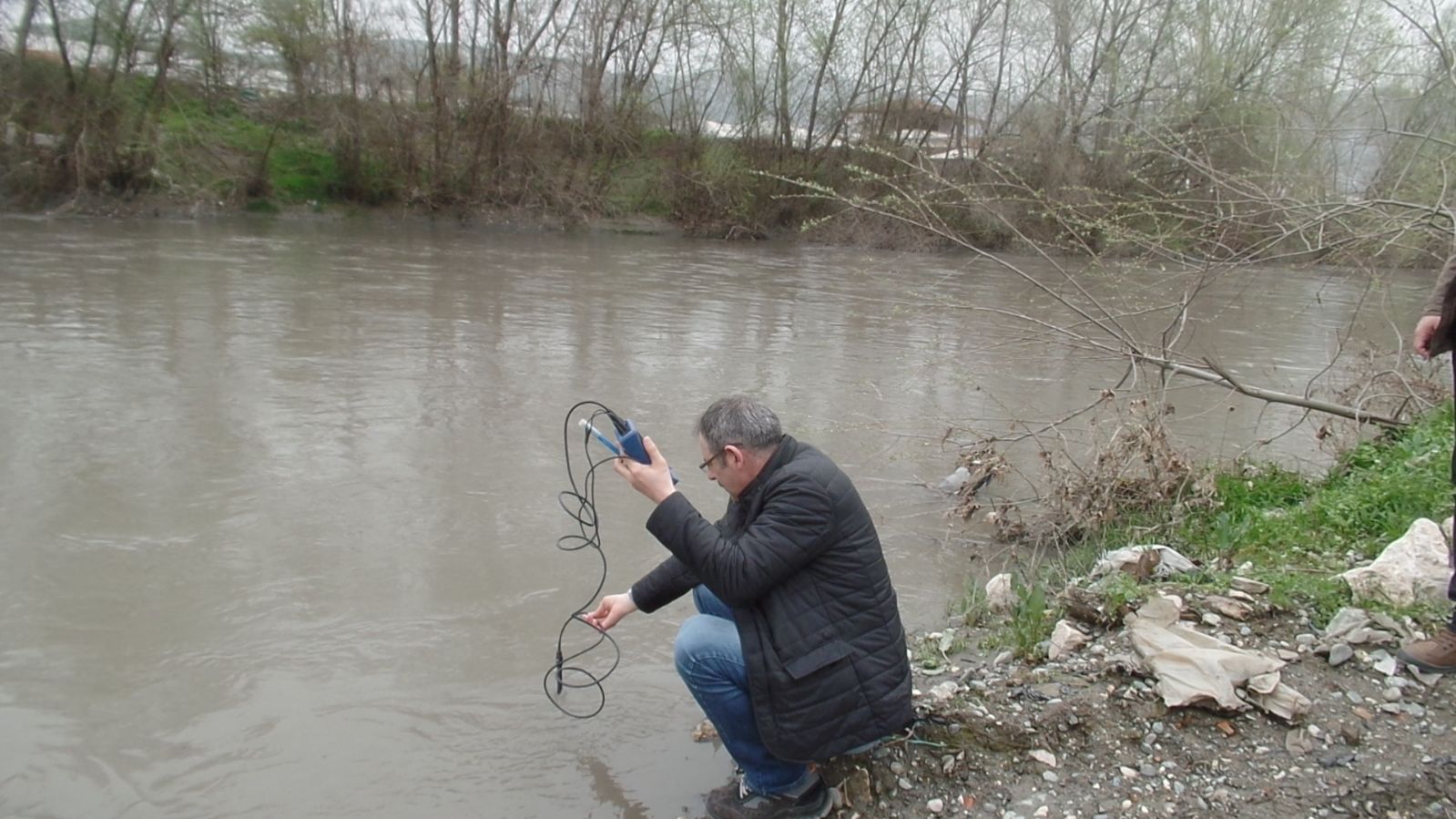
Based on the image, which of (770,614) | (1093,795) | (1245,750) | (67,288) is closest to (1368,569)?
(1245,750)

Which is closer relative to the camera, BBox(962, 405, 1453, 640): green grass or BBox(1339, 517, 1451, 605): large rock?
BBox(1339, 517, 1451, 605): large rock

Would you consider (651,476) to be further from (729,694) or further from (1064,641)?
(1064,641)

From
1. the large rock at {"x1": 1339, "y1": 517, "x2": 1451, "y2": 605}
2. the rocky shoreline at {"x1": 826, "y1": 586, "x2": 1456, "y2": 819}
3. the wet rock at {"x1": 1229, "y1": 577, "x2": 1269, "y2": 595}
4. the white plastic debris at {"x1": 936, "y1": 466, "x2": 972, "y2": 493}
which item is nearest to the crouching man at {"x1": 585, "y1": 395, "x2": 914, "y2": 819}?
the rocky shoreline at {"x1": 826, "y1": 586, "x2": 1456, "y2": 819}

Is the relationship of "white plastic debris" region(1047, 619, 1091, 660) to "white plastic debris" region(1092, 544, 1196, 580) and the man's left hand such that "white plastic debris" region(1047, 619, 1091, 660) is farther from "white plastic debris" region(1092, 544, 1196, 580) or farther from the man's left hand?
the man's left hand

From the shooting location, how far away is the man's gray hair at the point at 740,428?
2645 mm

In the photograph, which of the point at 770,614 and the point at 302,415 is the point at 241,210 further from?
the point at 770,614

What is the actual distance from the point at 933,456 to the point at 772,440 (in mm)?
4121

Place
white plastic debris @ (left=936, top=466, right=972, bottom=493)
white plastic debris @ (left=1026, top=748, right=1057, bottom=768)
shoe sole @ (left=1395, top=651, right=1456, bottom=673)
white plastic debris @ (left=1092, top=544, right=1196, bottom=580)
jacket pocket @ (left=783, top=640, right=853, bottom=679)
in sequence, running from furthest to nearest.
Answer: white plastic debris @ (left=936, top=466, right=972, bottom=493), white plastic debris @ (left=1092, top=544, right=1196, bottom=580), shoe sole @ (left=1395, top=651, right=1456, bottom=673), white plastic debris @ (left=1026, top=748, right=1057, bottom=768), jacket pocket @ (left=783, top=640, right=853, bottom=679)

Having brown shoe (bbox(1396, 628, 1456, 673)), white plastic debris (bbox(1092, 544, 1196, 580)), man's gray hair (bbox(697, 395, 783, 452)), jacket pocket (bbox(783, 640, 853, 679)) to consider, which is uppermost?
man's gray hair (bbox(697, 395, 783, 452))

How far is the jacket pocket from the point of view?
8.34 ft

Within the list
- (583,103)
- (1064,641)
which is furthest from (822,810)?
(583,103)

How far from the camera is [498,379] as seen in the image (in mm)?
8211

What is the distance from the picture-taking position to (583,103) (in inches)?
975

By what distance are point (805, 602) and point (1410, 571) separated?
7.33 feet
